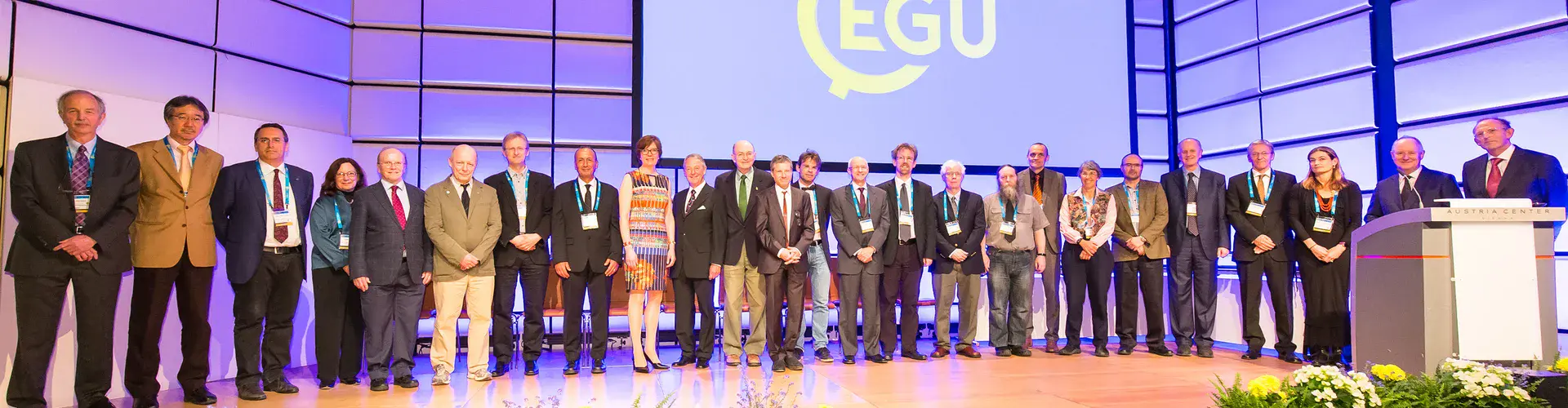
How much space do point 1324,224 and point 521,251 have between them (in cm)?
472

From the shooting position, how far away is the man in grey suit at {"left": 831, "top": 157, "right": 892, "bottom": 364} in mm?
5203

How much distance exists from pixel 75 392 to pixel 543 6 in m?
3.74

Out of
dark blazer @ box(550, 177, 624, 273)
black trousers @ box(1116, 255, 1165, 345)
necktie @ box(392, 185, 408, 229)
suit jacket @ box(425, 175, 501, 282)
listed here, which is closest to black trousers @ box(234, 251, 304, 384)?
necktie @ box(392, 185, 408, 229)

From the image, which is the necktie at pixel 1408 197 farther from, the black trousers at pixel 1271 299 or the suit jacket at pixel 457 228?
the suit jacket at pixel 457 228

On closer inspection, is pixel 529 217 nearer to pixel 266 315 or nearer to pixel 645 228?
pixel 645 228

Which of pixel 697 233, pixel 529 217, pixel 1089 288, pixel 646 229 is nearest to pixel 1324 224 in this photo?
pixel 1089 288

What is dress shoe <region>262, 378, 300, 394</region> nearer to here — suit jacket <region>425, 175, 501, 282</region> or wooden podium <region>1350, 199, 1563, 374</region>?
suit jacket <region>425, 175, 501, 282</region>

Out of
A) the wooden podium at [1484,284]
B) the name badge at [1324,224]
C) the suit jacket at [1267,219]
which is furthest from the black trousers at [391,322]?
the name badge at [1324,224]

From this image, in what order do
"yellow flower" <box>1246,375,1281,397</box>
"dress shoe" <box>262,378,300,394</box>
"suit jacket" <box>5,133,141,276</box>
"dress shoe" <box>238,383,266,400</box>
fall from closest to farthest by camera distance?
"yellow flower" <box>1246,375,1281,397</box> → "suit jacket" <box>5,133,141,276</box> → "dress shoe" <box>238,383,266,400</box> → "dress shoe" <box>262,378,300,394</box>

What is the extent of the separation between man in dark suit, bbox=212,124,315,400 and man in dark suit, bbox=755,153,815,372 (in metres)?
2.45

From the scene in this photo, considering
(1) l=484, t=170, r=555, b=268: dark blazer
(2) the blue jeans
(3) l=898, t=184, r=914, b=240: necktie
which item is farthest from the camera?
(3) l=898, t=184, r=914, b=240: necktie

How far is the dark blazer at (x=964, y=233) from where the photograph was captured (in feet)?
17.9

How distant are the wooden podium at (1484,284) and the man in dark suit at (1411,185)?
164 cm

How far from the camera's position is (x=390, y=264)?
14.3ft
